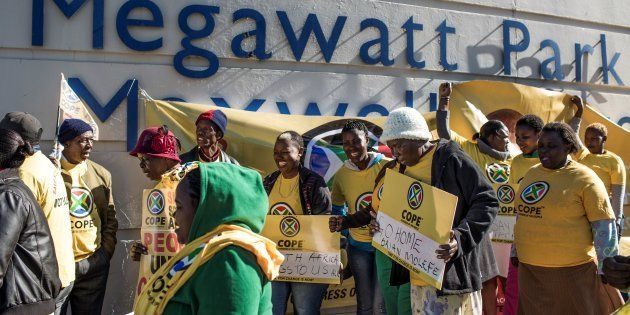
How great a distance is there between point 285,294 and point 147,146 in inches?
60.8

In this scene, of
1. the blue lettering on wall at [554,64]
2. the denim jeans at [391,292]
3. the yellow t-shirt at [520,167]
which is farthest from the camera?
the blue lettering on wall at [554,64]

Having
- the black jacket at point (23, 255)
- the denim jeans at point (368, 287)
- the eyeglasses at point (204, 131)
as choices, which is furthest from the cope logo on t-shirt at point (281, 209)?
the black jacket at point (23, 255)

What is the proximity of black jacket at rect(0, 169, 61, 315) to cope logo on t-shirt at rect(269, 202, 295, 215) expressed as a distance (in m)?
1.98

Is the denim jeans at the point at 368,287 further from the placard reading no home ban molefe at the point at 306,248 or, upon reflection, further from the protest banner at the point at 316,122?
the protest banner at the point at 316,122

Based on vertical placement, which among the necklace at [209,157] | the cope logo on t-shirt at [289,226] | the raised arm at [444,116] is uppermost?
the raised arm at [444,116]

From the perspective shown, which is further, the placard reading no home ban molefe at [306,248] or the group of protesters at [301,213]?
the placard reading no home ban molefe at [306,248]

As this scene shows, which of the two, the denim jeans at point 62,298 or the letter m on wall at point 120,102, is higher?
the letter m on wall at point 120,102

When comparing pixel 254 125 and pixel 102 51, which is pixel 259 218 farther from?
pixel 102 51

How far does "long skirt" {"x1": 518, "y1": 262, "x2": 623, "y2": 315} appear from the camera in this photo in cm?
423

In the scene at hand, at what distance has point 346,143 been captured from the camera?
5.10m

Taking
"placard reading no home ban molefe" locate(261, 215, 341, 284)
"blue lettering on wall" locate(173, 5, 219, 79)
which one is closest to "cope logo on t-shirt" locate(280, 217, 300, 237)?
"placard reading no home ban molefe" locate(261, 215, 341, 284)

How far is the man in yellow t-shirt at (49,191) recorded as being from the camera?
11.8 feet

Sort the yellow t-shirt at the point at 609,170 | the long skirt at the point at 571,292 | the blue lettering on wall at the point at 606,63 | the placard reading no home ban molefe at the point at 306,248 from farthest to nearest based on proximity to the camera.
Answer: the blue lettering on wall at the point at 606,63 < the yellow t-shirt at the point at 609,170 < the placard reading no home ban molefe at the point at 306,248 < the long skirt at the point at 571,292

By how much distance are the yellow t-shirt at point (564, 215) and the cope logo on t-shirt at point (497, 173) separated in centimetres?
123
